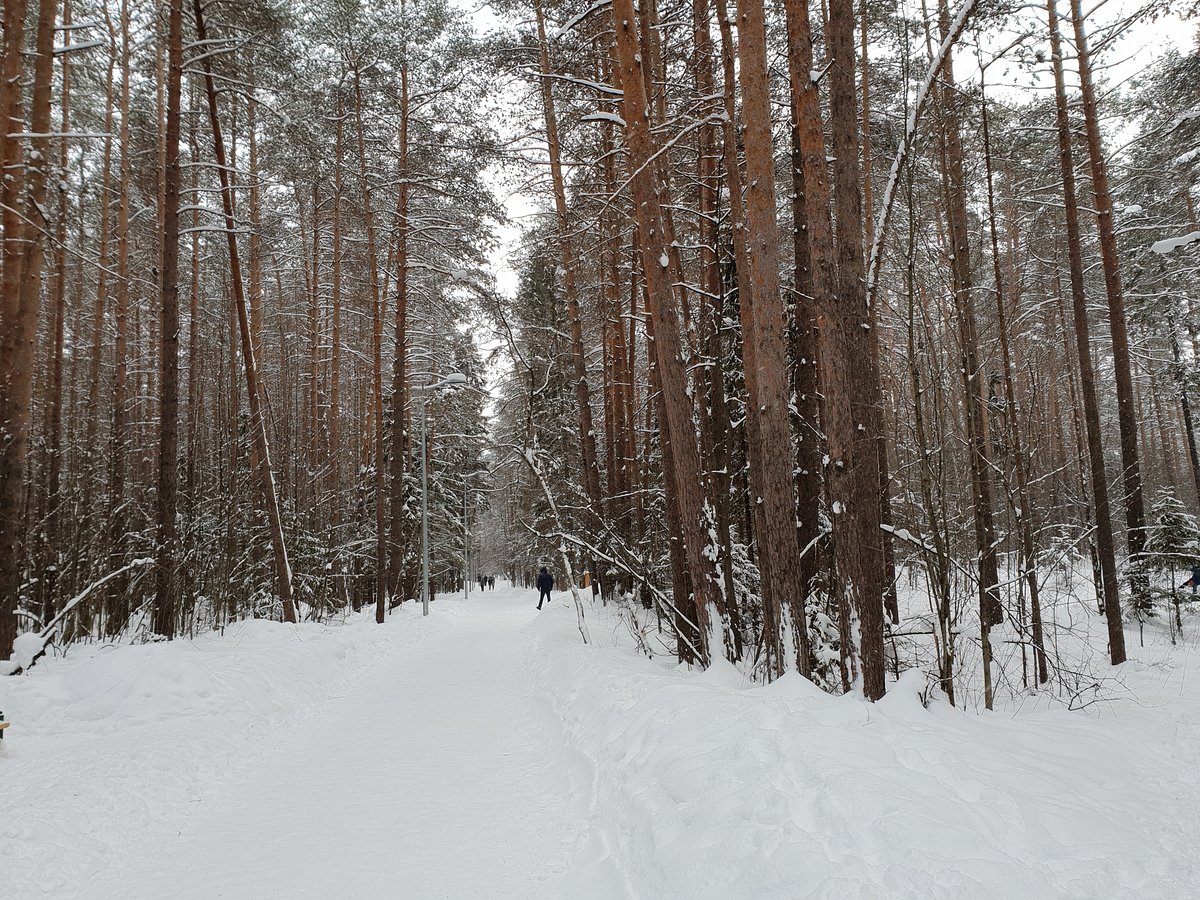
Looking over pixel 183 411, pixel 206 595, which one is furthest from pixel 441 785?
pixel 183 411

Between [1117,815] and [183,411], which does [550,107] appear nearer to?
[1117,815]

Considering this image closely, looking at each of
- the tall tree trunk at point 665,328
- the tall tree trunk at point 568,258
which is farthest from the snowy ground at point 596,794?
the tall tree trunk at point 568,258

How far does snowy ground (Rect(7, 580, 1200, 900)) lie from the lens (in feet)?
8.66

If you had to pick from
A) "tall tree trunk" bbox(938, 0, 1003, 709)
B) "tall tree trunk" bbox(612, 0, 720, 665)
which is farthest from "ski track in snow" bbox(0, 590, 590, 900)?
"tall tree trunk" bbox(938, 0, 1003, 709)

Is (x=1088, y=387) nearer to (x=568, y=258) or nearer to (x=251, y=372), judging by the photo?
(x=568, y=258)

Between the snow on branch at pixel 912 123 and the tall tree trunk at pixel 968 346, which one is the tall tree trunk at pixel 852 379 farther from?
the tall tree trunk at pixel 968 346

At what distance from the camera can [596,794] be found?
13.9 ft

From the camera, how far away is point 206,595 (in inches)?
457

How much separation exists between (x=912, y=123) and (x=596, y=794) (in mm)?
5354

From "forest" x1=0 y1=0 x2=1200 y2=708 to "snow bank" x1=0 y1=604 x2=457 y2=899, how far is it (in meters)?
1.26

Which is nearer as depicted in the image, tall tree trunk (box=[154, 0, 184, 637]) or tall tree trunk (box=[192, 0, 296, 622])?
tall tree trunk (box=[154, 0, 184, 637])

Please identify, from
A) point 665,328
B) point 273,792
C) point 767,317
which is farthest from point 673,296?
point 273,792

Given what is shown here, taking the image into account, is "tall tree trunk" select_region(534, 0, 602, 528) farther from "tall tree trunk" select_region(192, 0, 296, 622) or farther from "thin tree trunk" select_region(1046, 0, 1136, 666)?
"thin tree trunk" select_region(1046, 0, 1136, 666)

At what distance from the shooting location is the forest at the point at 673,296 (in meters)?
5.57
